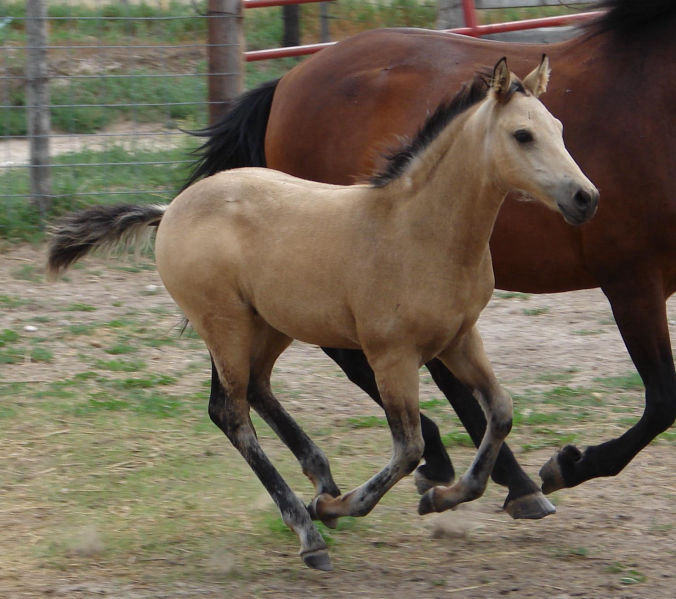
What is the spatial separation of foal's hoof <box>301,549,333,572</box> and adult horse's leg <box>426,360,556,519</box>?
72 cm

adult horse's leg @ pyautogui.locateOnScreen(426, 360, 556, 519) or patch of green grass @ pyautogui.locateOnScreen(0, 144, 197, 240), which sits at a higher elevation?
patch of green grass @ pyautogui.locateOnScreen(0, 144, 197, 240)

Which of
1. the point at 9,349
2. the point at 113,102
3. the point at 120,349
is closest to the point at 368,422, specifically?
the point at 120,349

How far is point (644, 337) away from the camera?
12.6 feet

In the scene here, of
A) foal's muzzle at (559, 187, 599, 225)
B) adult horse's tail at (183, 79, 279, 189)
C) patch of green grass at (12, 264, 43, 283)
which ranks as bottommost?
patch of green grass at (12, 264, 43, 283)

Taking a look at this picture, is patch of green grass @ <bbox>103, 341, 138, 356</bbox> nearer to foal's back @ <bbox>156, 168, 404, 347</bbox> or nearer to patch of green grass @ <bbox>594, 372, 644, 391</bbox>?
foal's back @ <bbox>156, 168, 404, 347</bbox>

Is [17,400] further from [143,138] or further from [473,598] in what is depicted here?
[143,138]

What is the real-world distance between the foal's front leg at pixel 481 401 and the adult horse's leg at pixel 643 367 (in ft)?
1.69

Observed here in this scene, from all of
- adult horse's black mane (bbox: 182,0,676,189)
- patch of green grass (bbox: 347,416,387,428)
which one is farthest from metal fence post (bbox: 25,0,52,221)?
patch of green grass (bbox: 347,416,387,428)

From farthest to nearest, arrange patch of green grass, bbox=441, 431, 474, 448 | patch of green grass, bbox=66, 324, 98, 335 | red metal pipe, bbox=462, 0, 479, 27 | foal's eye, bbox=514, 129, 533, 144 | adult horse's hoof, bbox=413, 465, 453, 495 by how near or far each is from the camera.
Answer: red metal pipe, bbox=462, 0, 479, 27 → patch of green grass, bbox=66, 324, 98, 335 → patch of green grass, bbox=441, 431, 474, 448 → adult horse's hoof, bbox=413, 465, 453, 495 → foal's eye, bbox=514, 129, 533, 144

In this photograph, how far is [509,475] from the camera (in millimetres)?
3842

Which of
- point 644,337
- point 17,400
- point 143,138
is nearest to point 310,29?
point 143,138

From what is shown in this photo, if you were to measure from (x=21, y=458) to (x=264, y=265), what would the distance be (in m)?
1.63

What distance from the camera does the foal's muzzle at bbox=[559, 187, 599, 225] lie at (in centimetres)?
287

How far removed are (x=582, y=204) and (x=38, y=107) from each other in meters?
5.66
